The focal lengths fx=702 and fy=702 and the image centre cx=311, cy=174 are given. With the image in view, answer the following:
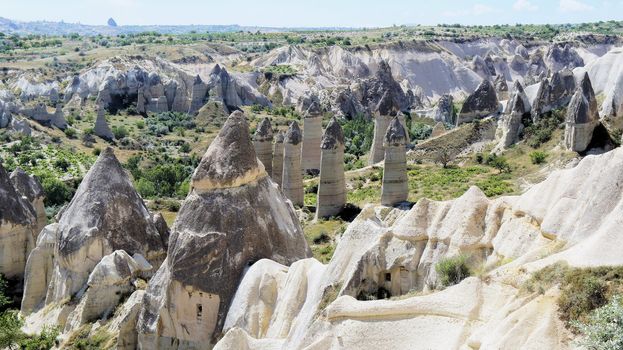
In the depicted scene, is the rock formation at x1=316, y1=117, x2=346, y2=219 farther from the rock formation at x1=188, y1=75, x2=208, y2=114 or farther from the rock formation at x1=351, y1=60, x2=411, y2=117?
the rock formation at x1=188, y1=75, x2=208, y2=114

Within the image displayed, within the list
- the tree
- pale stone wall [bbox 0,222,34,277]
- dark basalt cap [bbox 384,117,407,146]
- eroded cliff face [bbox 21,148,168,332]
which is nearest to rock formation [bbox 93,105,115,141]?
the tree

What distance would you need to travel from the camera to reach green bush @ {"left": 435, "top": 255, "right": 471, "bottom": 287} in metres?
12.9

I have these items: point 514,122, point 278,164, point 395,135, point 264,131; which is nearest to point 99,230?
point 395,135

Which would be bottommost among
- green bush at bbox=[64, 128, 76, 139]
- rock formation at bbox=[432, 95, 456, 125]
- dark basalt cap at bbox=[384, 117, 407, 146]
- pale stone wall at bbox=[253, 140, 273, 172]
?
green bush at bbox=[64, 128, 76, 139]

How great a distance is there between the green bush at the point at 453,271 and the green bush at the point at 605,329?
3.92 m

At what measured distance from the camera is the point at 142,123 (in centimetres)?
8362

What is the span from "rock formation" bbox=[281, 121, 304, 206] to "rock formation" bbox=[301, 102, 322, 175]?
3976 mm

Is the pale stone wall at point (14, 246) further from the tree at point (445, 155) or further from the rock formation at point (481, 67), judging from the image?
the rock formation at point (481, 67)

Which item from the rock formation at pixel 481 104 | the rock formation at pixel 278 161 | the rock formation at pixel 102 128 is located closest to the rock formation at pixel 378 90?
the rock formation at pixel 481 104

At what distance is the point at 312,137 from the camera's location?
42438 millimetres

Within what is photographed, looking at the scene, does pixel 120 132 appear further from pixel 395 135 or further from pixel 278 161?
pixel 395 135

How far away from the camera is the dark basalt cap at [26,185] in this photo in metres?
27.0

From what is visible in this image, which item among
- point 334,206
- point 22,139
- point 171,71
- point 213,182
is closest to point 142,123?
point 22,139

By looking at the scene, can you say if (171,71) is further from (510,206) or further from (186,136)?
(510,206)
